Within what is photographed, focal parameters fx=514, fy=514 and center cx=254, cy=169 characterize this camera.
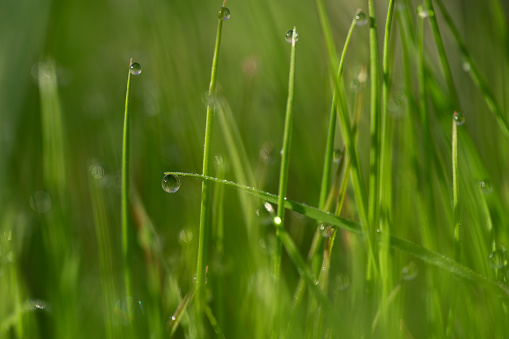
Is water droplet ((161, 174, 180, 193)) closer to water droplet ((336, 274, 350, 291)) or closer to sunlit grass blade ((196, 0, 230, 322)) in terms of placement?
sunlit grass blade ((196, 0, 230, 322))

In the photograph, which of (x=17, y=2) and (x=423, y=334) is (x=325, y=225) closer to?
(x=423, y=334)

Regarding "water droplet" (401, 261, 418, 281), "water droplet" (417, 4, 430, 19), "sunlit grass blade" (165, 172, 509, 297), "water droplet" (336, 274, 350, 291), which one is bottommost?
"water droplet" (336, 274, 350, 291)

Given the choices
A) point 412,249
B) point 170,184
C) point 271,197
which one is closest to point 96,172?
point 170,184

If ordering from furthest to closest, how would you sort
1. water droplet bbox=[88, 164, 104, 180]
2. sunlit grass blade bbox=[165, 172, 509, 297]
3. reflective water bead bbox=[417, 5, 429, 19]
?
1. water droplet bbox=[88, 164, 104, 180]
2. reflective water bead bbox=[417, 5, 429, 19]
3. sunlit grass blade bbox=[165, 172, 509, 297]

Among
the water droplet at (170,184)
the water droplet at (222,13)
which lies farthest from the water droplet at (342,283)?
the water droplet at (222,13)

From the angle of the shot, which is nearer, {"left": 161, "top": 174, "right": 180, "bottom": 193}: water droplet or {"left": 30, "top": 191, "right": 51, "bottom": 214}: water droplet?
{"left": 161, "top": 174, "right": 180, "bottom": 193}: water droplet

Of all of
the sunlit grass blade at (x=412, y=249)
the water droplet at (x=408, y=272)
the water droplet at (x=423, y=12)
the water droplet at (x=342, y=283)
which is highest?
the water droplet at (x=423, y=12)

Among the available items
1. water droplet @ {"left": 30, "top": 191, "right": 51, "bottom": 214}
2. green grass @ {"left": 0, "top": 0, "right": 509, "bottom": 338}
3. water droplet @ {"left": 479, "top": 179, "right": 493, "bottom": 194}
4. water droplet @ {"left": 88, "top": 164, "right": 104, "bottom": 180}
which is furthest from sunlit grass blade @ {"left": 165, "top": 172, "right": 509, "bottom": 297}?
water droplet @ {"left": 30, "top": 191, "right": 51, "bottom": 214}

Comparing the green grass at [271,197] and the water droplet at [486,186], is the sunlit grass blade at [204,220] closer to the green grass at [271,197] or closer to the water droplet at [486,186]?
the green grass at [271,197]
